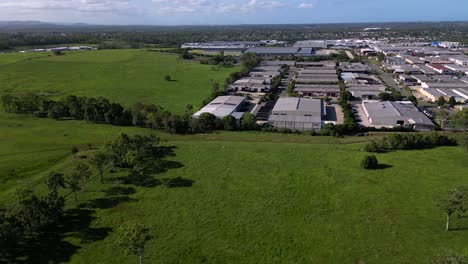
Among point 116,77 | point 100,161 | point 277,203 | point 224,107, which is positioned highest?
point 116,77

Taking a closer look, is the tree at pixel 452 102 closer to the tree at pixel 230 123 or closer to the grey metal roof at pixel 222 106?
the grey metal roof at pixel 222 106

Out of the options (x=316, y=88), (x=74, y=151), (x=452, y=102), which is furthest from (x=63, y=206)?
(x=452, y=102)

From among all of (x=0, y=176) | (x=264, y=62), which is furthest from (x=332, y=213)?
(x=264, y=62)

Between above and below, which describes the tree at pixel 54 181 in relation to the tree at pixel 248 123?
below

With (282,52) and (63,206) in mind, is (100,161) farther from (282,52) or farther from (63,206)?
(282,52)

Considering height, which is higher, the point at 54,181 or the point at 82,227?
the point at 54,181

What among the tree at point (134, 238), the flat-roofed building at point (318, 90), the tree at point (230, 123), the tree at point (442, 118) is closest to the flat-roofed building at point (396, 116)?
the tree at point (442, 118)
